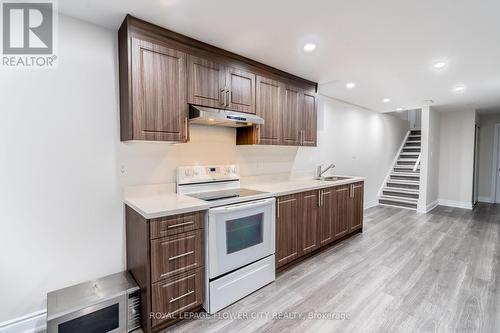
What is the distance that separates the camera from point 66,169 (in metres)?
1.88

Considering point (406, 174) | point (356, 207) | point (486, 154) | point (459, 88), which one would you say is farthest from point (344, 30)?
point (486, 154)

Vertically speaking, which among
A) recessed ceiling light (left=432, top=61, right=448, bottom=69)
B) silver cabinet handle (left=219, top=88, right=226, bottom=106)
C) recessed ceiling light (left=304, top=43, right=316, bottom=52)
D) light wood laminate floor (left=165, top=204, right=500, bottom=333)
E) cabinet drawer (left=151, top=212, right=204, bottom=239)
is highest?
recessed ceiling light (left=304, top=43, right=316, bottom=52)

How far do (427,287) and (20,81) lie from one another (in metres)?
4.00

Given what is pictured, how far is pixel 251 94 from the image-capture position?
265cm

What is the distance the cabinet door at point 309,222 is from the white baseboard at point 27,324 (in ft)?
8.00

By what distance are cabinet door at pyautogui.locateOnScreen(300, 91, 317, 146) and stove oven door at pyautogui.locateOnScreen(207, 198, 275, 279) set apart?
4.47 feet

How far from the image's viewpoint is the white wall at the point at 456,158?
223 inches

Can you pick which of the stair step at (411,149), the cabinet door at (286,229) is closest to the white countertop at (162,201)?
the cabinet door at (286,229)

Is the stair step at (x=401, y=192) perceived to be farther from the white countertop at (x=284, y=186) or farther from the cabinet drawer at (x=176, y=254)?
the cabinet drawer at (x=176, y=254)

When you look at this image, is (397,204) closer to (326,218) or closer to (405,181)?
(405,181)

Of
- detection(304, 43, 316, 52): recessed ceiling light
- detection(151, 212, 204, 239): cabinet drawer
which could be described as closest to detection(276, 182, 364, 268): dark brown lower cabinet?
detection(151, 212, 204, 239): cabinet drawer

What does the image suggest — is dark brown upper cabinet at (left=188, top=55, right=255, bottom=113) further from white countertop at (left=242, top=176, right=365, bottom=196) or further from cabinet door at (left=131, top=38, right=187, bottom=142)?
white countertop at (left=242, top=176, right=365, bottom=196)

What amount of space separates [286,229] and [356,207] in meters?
1.74

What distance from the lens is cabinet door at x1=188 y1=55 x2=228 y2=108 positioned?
7.19 ft
